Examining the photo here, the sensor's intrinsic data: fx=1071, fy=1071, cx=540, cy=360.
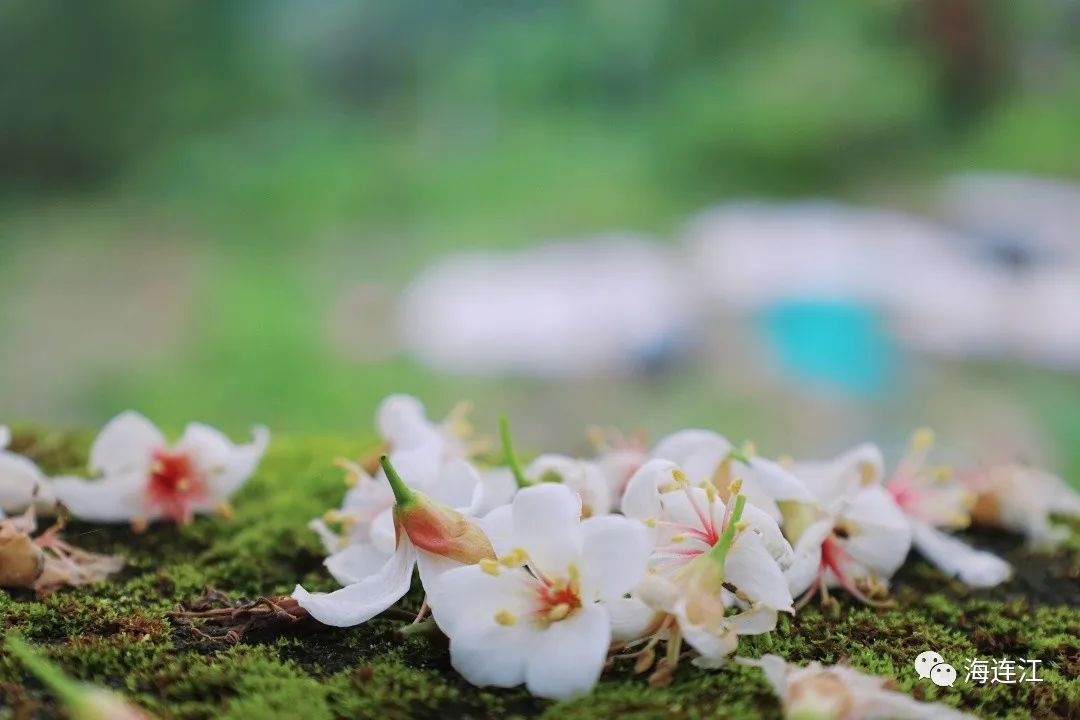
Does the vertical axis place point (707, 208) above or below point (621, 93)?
below

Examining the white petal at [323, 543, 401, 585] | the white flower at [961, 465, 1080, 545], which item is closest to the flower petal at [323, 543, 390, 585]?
the white petal at [323, 543, 401, 585]

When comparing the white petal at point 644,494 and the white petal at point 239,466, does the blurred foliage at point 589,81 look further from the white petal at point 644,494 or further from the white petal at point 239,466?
the white petal at point 644,494

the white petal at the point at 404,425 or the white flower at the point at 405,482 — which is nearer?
the white flower at the point at 405,482

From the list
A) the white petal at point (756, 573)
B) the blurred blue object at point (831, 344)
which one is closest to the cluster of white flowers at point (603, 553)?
the white petal at point (756, 573)

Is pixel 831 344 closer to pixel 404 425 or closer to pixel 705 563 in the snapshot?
pixel 404 425

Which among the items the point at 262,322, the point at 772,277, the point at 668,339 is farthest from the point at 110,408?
the point at 772,277

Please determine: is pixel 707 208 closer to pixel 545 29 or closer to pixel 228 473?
pixel 545 29

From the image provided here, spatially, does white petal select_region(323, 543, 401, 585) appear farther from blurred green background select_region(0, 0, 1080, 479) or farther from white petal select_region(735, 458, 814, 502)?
blurred green background select_region(0, 0, 1080, 479)
